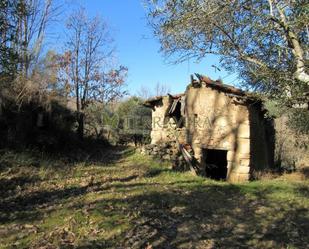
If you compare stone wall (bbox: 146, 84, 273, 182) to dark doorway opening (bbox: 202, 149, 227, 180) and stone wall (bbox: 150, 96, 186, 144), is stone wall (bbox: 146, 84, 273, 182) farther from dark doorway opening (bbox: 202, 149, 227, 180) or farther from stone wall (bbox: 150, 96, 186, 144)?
dark doorway opening (bbox: 202, 149, 227, 180)

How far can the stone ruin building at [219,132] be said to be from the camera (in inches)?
711

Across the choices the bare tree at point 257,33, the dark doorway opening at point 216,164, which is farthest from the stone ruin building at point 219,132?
the bare tree at point 257,33

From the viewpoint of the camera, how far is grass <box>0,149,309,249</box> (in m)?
8.68

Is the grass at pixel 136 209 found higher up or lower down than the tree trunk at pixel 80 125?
lower down

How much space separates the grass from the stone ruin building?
1801 mm

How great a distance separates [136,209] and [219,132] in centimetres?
892

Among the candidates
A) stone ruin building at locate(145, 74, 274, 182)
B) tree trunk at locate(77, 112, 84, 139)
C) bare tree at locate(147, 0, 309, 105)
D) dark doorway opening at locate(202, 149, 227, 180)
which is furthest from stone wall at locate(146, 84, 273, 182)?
bare tree at locate(147, 0, 309, 105)

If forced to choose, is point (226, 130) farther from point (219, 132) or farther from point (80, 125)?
point (80, 125)

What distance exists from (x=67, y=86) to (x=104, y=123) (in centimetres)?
434

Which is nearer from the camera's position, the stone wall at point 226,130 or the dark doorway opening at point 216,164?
the stone wall at point 226,130

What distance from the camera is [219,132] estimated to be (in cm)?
1864

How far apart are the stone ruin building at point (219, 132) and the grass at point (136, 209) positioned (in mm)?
1801

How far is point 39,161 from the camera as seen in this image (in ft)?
54.3

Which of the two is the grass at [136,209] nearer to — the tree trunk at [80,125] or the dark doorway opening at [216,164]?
the dark doorway opening at [216,164]
